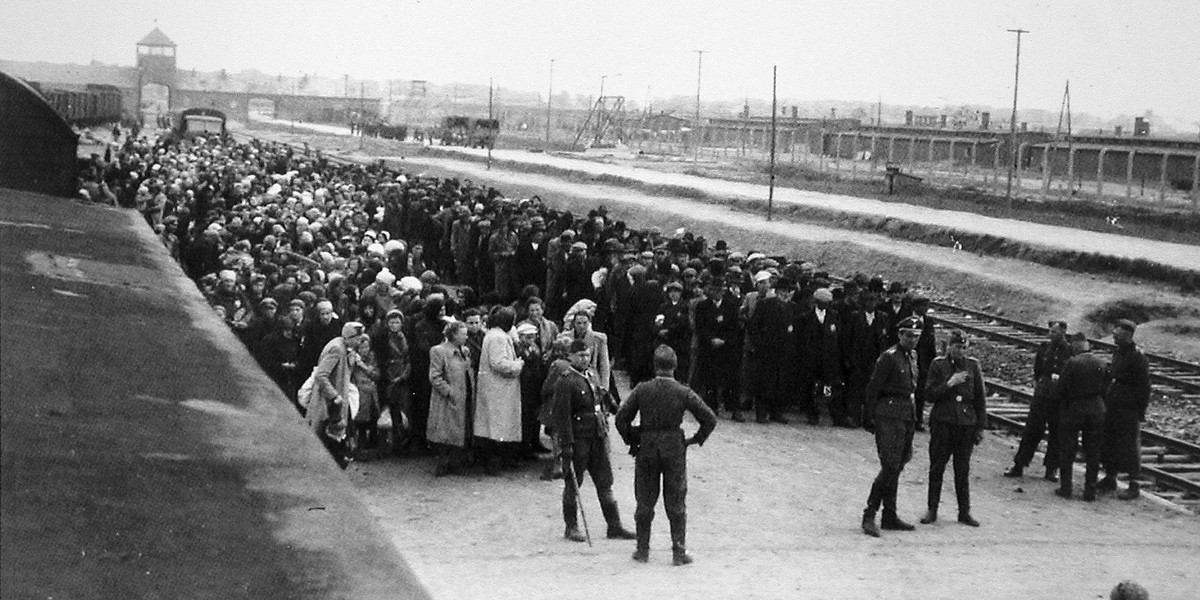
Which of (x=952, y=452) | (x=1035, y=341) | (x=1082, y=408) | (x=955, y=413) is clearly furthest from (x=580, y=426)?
(x=1035, y=341)

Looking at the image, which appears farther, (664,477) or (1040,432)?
(1040,432)

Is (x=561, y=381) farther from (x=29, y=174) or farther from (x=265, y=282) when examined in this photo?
(x=265, y=282)

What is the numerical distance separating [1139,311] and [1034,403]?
38.8 feet

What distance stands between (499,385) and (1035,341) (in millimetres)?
11180

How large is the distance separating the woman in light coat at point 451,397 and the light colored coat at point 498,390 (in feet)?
0.38

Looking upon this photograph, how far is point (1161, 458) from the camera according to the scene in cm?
1339

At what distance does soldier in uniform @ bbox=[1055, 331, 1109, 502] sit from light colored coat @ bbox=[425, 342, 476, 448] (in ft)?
16.8

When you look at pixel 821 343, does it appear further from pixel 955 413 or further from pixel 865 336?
pixel 955 413

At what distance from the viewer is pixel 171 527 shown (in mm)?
2154

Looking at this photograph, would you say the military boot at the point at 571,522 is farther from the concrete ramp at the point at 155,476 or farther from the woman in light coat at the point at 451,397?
the concrete ramp at the point at 155,476

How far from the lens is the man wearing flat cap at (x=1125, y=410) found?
1158 centimetres

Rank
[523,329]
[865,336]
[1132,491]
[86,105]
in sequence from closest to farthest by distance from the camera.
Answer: [523,329], [1132,491], [865,336], [86,105]

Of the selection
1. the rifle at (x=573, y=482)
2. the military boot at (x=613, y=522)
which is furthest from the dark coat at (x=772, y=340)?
the rifle at (x=573, y=482)

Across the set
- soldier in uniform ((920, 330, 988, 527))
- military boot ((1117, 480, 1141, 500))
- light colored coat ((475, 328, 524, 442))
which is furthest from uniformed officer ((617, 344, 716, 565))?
military boot ((1117, 480, 1141, 500))
